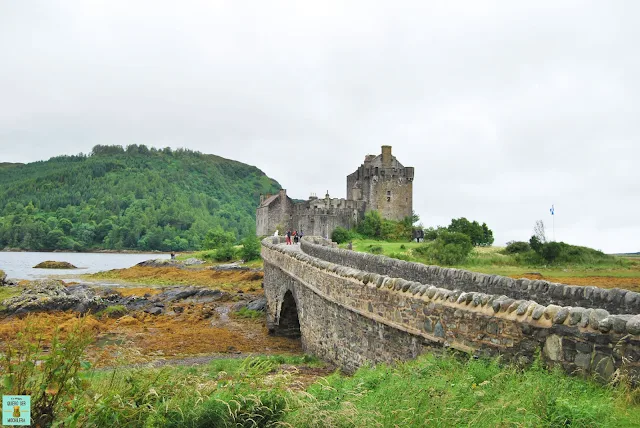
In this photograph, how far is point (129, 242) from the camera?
133625 millimetres

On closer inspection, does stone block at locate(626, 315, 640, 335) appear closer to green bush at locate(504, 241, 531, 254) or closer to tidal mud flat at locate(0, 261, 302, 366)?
tidal mud flat at locate(0, 261, 302, 366)

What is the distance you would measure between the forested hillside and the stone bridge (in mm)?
116281

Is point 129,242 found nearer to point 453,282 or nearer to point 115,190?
point 115,190

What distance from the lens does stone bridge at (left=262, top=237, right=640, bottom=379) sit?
6.30 m

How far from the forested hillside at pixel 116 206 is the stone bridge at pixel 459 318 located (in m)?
116

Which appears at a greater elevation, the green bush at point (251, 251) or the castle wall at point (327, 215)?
the castle wall at point (327, 215)

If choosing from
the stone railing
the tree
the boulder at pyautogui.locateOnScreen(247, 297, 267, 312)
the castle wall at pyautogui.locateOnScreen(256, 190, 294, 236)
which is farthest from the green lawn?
the tree

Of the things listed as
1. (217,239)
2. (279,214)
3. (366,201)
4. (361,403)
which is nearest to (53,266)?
(217,239)

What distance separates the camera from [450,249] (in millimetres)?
34625

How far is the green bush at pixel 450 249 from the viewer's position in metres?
33.8

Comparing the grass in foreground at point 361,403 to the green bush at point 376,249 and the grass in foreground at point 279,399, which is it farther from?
the green bush at point 376,249

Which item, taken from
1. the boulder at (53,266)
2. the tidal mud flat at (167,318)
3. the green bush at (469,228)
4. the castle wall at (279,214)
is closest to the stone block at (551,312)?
the tidal mud flat at (167,318)

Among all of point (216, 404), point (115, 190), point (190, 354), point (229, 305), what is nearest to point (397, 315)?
point (216, 404)

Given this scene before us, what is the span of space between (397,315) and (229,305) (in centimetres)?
2195
